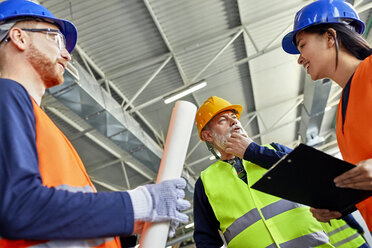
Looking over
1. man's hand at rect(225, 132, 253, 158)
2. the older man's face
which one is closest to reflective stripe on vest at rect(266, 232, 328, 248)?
man's hand at rect(225, 132, 253, 158)

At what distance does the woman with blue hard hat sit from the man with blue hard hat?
0.95 m

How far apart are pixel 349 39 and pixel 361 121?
64cm

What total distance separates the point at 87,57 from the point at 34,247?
21.7 feet

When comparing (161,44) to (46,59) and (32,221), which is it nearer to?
(46,59)

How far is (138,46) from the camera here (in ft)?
24.6

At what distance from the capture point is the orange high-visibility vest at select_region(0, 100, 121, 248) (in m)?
1.19

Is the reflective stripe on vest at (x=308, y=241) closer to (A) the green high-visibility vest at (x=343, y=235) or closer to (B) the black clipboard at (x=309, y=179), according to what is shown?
(A) the green high-visibility vest at (x=343, y=235)

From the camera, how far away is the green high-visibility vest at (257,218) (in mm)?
2223

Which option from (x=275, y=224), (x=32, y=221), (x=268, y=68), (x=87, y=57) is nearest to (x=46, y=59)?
(x=32, y=221)

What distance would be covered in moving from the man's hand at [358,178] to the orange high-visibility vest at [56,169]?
1080 millimetres

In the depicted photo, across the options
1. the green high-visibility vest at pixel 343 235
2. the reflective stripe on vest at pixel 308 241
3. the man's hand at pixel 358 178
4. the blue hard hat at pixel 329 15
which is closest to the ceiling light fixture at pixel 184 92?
the blue hard hat at pixel 329 15

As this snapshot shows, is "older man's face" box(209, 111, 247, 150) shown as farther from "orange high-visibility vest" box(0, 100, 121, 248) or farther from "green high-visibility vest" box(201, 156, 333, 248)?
"orange high-visibility vest" box(0, 100, 121, 248)

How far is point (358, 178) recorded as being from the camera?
1489mm

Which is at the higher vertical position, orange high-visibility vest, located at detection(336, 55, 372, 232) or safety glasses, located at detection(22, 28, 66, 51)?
safety glasses, located at detection(22, 28, 66, 51)
